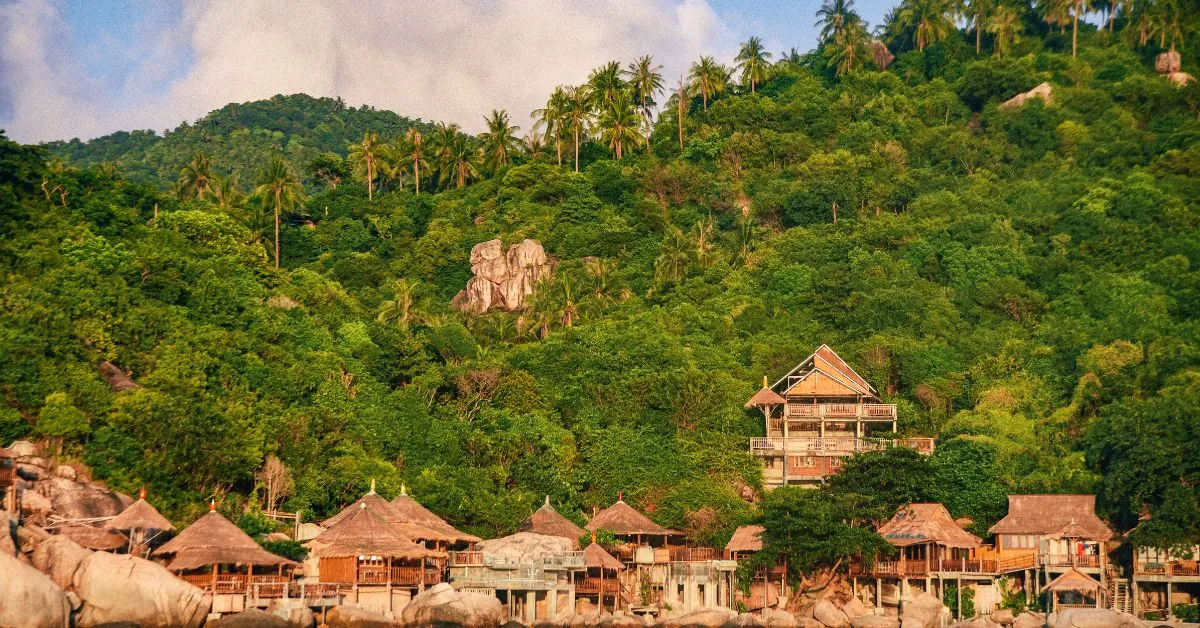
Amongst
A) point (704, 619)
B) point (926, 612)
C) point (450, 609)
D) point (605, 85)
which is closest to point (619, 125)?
point (605, 85)

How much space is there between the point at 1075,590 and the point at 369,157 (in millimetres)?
52828

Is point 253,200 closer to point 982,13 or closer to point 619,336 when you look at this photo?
point 619,336

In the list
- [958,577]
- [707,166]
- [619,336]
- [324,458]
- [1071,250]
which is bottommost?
[958,577]

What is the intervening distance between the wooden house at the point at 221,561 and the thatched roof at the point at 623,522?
10546mm

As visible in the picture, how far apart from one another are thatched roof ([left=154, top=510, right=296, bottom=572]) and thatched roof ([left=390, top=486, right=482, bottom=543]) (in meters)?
4.48

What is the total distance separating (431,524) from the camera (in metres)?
42.5

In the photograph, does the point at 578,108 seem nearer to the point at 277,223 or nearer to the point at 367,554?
the point at 277,223

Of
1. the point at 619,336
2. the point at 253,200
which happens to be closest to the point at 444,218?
the point at 253,200

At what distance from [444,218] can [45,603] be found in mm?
48445

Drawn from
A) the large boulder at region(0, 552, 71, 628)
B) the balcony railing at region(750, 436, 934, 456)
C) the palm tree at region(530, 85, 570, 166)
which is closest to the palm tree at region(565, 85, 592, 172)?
the palm tree at region(530, 85, 570, 166)

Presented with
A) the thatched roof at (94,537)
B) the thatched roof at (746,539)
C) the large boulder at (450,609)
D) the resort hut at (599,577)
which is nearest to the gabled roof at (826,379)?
the thatched roof at (746,539)

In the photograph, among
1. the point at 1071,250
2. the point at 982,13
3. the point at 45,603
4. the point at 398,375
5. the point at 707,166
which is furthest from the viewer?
the point at 982,13

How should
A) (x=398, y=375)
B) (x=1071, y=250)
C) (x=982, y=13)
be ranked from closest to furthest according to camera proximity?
(x=398, y=375) → (x=1071, y=250) → (x=982, y=13)

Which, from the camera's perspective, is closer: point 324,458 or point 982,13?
point 324,458
